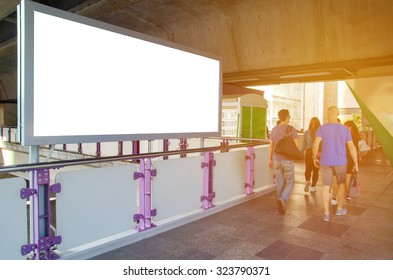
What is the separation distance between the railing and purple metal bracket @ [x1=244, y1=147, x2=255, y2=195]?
0.73m

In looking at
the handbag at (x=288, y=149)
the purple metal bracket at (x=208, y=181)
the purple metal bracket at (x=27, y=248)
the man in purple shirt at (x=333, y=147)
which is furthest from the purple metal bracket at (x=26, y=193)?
the man in purple shirt at (x=333, y=147)

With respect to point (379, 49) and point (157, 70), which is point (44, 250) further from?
point (379, 49)

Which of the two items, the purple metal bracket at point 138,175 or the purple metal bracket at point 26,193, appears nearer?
the purple metal bracket at point 26,193

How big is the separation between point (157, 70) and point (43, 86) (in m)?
1.72

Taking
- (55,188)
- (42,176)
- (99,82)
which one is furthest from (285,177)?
(42,176)

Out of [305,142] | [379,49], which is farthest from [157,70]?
[379,49]

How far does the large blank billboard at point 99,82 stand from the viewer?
9.61ft

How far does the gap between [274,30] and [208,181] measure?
451 cm

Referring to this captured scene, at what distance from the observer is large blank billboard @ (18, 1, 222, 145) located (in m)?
2.93

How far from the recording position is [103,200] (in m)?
3.37

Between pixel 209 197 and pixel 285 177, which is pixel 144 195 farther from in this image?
pixel 285 177

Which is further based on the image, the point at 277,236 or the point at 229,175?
the point at 229,175

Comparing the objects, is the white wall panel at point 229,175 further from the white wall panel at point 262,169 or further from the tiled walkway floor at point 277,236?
the white wall panel at point 262,169

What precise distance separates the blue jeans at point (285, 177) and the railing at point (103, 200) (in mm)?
870
